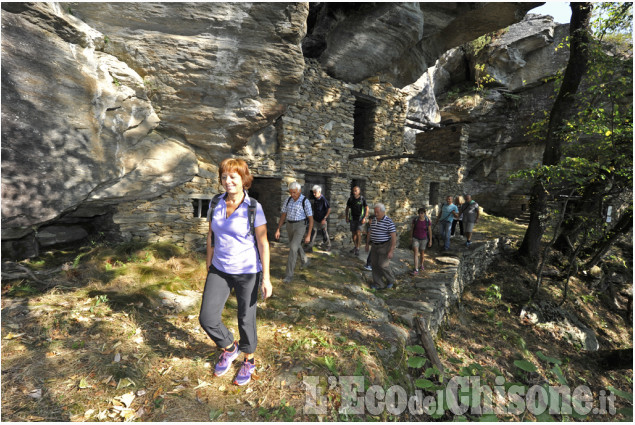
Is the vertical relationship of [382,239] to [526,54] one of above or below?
below

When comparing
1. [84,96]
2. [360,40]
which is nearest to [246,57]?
[84,96]

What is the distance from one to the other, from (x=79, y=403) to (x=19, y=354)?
3.26 ft

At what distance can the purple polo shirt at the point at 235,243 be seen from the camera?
254cm

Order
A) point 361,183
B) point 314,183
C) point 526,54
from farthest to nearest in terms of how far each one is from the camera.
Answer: point 526,54
point 361,183
point 314,183

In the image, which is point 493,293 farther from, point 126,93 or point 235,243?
point 126,93

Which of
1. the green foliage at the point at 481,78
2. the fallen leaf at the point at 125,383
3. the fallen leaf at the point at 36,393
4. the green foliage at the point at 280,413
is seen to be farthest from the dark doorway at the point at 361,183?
the green foliage at the point at 481,78

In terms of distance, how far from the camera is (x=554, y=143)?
862cm

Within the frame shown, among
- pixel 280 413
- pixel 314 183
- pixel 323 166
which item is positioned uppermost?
pixel 323 166

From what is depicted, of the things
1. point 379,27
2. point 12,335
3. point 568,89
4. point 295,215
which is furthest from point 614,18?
point 12,335

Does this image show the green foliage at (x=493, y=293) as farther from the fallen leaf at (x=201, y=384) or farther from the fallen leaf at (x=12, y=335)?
the fallen leaf at (x=12, y=335)

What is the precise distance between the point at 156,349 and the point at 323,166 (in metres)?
6.85

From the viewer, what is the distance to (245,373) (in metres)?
2.74

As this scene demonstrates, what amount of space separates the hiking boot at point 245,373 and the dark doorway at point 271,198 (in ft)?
18.2

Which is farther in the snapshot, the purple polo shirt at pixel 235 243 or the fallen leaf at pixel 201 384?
the fallen leaf at pixel 201 384
